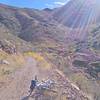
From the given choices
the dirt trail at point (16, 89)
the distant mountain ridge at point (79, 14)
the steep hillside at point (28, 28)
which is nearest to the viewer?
the dirt trail at point (16, 89)

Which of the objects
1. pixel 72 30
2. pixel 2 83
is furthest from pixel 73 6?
pixel 2 83

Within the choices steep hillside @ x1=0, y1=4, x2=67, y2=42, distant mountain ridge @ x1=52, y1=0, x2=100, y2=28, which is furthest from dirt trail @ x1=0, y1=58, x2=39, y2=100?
distant mountain ridge @ x1=52, y1=0, x2=100, y2=28

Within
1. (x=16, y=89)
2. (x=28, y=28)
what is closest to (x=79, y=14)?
(x=28, y=28)

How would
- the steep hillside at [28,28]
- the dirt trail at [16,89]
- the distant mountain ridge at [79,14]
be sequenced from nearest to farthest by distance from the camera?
the dirt trail at [16,89]
the steep hillside at [28,28]
the distant mountain ridge at [79,14]

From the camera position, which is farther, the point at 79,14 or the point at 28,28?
the point at 79,14

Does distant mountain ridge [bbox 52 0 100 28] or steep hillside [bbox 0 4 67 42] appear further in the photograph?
distant mountain ridge [bbox 52 0 100 28]

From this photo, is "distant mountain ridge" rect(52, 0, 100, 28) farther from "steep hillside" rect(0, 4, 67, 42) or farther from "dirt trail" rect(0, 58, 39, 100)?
"dirt trail" rect(0, 58, 39, 100)

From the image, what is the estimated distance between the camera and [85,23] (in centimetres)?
15238

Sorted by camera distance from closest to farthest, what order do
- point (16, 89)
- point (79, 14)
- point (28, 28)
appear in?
point (16, 89), point (28, 28), point (79, 14)

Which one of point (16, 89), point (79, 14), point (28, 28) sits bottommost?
point (16, 89)

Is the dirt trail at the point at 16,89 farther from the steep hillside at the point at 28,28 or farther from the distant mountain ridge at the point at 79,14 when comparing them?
the distant mountain ridge at the point at 79,14

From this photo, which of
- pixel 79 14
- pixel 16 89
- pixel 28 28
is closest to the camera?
pixel 16 89

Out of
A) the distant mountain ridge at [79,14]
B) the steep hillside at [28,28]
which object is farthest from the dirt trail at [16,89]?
the distant mountain ridge at [79,14]

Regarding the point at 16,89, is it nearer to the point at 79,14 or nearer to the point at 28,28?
the point at 28,28
